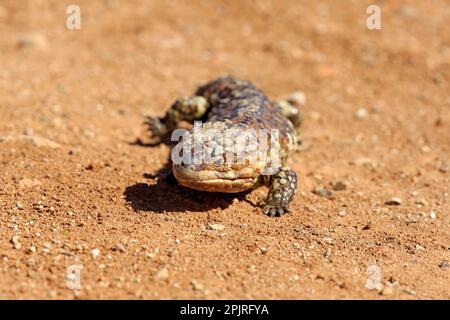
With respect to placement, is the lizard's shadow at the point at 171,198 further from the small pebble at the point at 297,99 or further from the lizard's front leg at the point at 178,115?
the small pebble at the point at 297,99

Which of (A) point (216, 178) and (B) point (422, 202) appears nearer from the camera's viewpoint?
(A) point (216, 178)

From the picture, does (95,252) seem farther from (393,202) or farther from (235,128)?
(393,202)

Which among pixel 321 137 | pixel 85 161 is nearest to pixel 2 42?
pixel 85 161

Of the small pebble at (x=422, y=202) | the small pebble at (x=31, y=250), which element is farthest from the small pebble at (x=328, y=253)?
the small pebble at (x=31, y=250)

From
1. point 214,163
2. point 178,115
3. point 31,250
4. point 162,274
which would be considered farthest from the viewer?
point 178,115

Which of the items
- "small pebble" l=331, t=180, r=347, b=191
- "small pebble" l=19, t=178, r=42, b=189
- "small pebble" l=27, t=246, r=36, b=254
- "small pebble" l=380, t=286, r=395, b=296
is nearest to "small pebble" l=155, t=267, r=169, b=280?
"small pebble" l=27, t=246, r=36, b=254

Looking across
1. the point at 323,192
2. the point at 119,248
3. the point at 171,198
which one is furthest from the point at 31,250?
the point at 323,192

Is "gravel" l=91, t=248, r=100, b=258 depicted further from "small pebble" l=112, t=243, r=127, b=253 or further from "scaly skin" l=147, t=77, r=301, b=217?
"scaly skin" l=147, t=77, r=301, b=217
